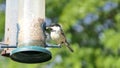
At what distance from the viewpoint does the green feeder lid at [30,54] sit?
532 cm

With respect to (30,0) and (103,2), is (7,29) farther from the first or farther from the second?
(103,2)

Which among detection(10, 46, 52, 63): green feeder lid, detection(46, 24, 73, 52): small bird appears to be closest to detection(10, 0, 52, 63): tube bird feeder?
detection(10, 46, 52, 63): green feeder lid

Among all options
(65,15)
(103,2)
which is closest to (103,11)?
(103,2)

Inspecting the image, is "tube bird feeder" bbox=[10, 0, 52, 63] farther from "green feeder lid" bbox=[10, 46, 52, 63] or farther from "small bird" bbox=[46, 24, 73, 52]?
"small bird" bbox=[46, 24, 73, 52]

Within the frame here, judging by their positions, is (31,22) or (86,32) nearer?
(31,22)

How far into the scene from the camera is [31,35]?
557 cm

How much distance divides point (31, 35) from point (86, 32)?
433 centimetres

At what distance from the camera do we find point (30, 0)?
5.70 meters

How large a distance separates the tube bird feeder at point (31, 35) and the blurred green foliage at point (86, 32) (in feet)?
8.11

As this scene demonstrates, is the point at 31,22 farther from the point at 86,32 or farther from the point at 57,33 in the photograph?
the point at 86,32

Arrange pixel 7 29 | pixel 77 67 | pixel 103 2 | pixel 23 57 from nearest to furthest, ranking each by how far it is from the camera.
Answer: pixel 23 57 < pixel 7 29 < pixel 77 67 < pixel 103 2

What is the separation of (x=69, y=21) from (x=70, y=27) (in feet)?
0.78

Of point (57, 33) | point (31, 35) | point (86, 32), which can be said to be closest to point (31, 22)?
point (31, 35)

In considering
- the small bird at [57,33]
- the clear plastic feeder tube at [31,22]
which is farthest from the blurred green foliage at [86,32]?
the clear plastic feeder tube at [31,22]
